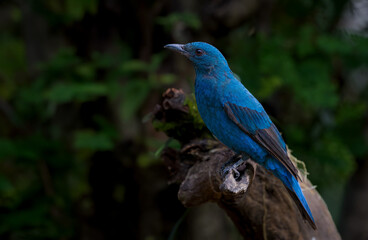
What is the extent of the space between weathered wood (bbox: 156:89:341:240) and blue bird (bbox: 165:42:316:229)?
0.13 metres

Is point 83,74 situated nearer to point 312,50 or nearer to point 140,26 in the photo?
point 140,26

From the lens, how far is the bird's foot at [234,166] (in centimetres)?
244

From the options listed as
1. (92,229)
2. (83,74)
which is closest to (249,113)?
(83,74)

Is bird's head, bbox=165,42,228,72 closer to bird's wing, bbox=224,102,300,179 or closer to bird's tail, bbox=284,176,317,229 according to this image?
bird's wing, bbox=224,102,300,179

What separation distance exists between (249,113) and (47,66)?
284cm

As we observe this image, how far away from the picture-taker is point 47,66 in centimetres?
463

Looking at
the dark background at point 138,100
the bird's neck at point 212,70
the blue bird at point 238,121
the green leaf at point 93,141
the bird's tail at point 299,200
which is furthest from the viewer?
the dark background at point 138,100

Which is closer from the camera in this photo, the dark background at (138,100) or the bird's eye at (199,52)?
the bird's eye at (199,52)

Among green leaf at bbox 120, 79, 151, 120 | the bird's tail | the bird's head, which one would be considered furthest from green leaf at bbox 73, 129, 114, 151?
the bird's tail

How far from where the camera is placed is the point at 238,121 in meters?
2.61

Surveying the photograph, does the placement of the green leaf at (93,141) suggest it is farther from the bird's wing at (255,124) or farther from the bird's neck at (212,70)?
the bird's wing at (255,124)

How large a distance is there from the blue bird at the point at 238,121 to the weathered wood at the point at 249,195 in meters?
0.13

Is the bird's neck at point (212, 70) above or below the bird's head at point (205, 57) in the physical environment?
below

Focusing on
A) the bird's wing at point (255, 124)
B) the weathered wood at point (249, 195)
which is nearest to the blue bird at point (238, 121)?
the bird's wing at point (255, 124)
